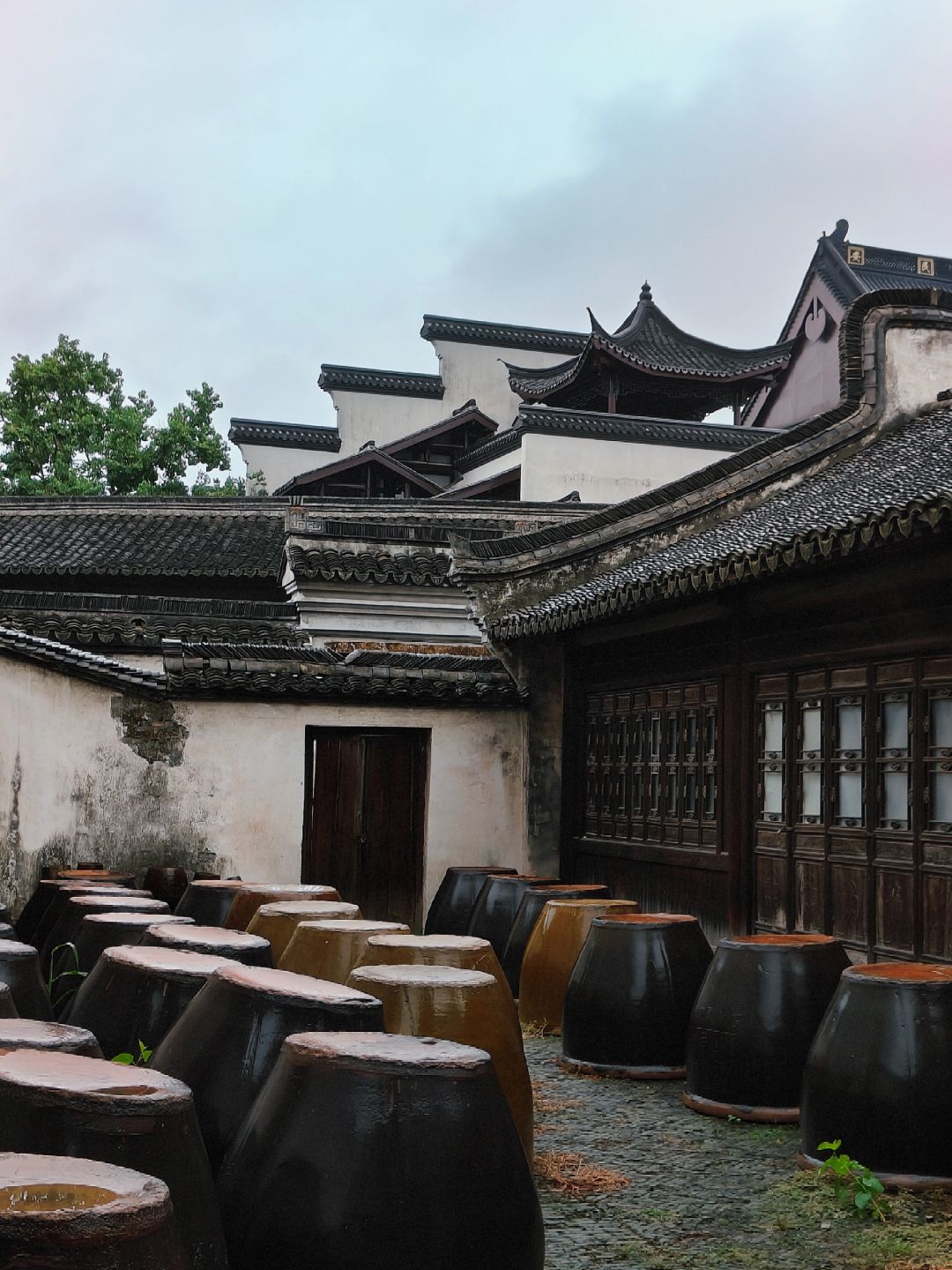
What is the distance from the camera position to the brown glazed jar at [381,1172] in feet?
9.36

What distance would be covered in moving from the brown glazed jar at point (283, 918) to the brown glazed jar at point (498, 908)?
8.72 ft

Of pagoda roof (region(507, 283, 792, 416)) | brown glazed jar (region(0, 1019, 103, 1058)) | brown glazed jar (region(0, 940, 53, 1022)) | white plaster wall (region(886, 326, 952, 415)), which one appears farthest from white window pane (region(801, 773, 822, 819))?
pagoda roof (region(507, 283, 792, 416))

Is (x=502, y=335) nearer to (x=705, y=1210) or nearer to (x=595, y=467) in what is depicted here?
(x=595, y=467)

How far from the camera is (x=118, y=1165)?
2.48 metres

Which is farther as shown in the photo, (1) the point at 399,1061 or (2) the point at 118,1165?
(1) the point at 399,1061

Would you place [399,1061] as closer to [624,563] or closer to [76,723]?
[76,723]

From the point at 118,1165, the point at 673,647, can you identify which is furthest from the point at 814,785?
the point at 118,1165

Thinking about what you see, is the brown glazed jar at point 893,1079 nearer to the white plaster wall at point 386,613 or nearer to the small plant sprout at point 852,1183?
Answer: the small plant sprout at point 852,1183

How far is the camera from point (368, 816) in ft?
40.1

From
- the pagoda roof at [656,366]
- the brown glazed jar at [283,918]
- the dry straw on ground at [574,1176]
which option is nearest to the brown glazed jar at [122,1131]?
the dry straw on ground at [574,1176]

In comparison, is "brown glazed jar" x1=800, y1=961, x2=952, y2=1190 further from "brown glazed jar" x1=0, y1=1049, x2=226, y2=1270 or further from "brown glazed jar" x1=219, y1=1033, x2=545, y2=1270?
"brown glazed jar" x1=0, y1=1049, x2=226, y2=1270

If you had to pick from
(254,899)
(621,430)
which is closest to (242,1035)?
(254,899)

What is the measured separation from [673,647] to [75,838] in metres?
4.91

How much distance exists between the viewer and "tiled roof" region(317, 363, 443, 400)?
35219 mm
